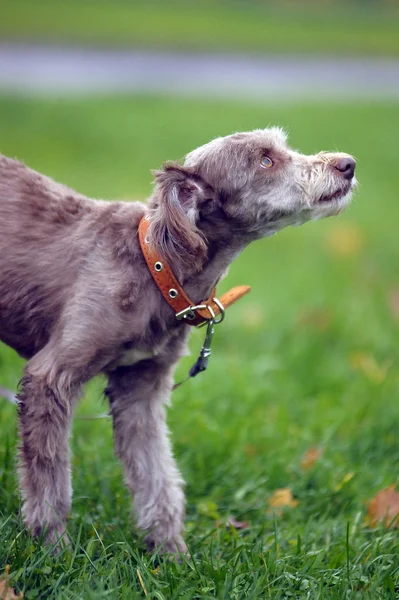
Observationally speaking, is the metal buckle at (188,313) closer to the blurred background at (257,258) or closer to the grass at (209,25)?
the blurred background at (257,258)

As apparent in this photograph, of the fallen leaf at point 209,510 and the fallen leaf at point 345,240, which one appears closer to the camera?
the fallen leaf at point 209,510

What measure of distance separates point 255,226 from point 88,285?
766 millimetres

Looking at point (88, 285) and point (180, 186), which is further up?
point (180, 186)

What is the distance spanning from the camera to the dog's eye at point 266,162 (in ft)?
12.1

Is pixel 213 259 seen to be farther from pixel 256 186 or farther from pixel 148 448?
pixel 148 448

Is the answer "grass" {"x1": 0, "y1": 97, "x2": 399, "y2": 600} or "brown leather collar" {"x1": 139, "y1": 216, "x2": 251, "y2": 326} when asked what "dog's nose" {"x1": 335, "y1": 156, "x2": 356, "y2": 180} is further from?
"grass" {"x1": 0, "y1": 97, "x2": 399, "y2": 600}

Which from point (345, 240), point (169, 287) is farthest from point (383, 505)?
point (345, 240)

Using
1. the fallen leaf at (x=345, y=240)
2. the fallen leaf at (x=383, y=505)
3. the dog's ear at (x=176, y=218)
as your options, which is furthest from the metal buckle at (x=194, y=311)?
the fallen leaf at (x=345, y=240)

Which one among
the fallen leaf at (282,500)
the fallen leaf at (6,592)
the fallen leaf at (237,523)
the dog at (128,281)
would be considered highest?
the dog at (128,281)

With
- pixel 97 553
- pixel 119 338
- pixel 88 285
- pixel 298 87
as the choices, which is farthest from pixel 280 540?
pixel 298 87

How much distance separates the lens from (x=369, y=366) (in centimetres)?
582

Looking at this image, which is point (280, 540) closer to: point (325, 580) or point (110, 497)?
point (325, 580)

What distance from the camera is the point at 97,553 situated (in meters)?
3.37

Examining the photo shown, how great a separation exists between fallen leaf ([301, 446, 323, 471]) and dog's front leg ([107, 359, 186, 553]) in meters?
0.92
